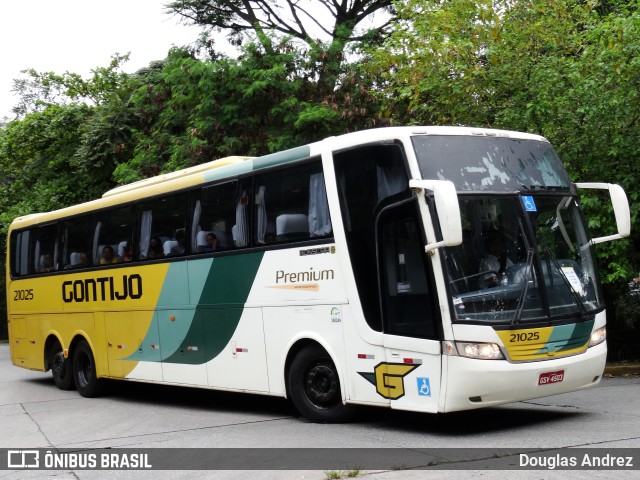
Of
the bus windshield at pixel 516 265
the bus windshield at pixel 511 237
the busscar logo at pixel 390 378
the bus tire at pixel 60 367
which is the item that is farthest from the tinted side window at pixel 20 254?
the bus windshield at pixel 516 265

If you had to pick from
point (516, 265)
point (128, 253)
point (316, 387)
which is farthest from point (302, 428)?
point (128, 253)

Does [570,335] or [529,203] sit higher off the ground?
[529,203]

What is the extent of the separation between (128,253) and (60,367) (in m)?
3.90

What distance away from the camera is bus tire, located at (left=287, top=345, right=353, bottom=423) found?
10648 mm

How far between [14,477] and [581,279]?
616 cm

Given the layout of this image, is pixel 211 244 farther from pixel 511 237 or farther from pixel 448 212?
pixel 448 212

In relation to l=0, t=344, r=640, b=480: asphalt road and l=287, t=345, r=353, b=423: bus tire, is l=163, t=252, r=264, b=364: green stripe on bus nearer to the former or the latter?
l=0, t=344, r=640, b=480: asphalt road

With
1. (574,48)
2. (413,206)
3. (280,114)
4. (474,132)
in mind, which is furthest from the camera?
(280,114)

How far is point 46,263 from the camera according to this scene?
17.5m

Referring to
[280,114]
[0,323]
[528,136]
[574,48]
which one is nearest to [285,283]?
[528,136]

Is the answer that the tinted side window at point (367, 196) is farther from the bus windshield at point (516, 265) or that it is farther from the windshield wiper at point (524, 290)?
the windshield wiper at point (524, 290)

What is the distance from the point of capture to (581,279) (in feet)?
32.5

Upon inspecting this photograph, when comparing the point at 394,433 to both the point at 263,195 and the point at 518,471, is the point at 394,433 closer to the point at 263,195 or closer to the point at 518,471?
the point at 518,471

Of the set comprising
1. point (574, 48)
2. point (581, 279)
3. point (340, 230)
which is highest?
point (574, 48)
